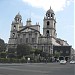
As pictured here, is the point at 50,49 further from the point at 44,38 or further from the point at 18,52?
the point at 18,52

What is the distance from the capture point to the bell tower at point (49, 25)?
116 metres

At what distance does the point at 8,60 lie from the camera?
6462 centimetres

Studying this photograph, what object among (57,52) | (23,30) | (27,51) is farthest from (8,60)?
(23,30)

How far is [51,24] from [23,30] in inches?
598

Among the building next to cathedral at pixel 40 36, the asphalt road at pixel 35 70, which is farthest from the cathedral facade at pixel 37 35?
the asphalt road at pixel 35 70

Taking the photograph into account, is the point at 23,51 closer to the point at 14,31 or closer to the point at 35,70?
the point at 14,31

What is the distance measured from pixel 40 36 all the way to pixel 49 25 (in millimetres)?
7359

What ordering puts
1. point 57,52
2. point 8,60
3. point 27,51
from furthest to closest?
point 57,52, point 27,51, point 8,60

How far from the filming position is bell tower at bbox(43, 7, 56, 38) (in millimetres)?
116363

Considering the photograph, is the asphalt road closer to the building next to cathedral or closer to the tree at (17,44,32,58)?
the tree at (17,44,32,58)

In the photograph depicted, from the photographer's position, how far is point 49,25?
118 metres

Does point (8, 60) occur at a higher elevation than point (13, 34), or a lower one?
lower

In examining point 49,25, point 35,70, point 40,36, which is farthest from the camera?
point 40,36

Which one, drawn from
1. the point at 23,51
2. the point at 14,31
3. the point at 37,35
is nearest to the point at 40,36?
the point at 37,35
